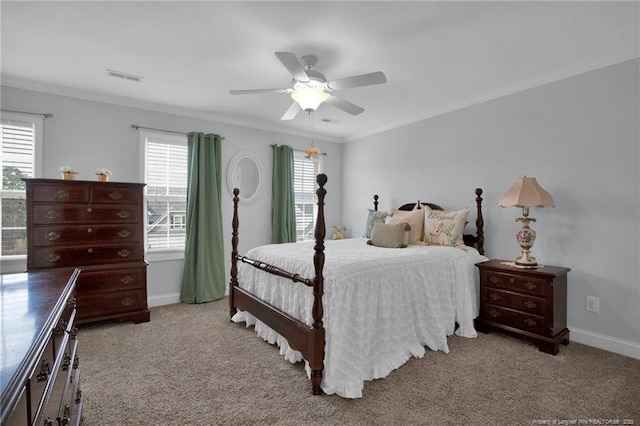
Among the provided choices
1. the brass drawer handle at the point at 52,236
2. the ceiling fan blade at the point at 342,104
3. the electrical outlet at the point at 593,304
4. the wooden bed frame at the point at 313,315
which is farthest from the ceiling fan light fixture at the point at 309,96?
the electrical outlet at the point at 593,304

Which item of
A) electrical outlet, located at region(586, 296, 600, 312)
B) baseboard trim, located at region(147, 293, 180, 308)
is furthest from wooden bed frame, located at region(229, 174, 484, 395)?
electrical outlet, located at region(586, 296, 600, 312)

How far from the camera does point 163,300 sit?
13.4 feet

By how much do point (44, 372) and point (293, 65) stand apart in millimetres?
2067

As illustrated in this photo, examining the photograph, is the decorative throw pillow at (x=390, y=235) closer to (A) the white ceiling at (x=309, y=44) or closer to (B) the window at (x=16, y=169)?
(A) the white ceiling at (x=309, y=44)

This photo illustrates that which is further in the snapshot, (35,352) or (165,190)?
(165,190)

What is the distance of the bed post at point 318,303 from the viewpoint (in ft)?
7.00

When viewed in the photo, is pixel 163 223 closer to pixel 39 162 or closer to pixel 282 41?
pixel 39 162

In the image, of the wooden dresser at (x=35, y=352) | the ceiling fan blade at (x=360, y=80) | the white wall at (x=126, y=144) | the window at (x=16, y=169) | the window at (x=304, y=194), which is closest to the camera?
the wooden dresser at (x=35, y=352)

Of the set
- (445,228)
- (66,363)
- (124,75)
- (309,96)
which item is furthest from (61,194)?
(445,228)

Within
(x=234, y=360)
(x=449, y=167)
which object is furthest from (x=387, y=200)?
(x=234, y=360)

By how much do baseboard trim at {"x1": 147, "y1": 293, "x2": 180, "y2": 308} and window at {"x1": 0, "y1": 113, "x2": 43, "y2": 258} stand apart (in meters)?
1.37

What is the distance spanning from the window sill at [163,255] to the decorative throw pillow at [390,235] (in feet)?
8.36

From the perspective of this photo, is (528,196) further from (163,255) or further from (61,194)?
(61,194)

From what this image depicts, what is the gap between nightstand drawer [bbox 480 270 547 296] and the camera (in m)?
2.81
